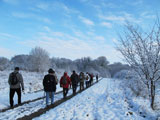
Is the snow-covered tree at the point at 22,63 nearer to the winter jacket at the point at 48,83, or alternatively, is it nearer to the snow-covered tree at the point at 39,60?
the snow-covered tree at the point at 39,60

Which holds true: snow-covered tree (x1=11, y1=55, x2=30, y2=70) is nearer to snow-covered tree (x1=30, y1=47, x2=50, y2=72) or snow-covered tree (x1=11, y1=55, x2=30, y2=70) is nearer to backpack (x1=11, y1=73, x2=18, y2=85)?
snow-covered tree (x1=30, y1=47, x2=50, y2=72)

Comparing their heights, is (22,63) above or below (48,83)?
above

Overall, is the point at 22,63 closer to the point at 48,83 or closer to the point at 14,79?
the point at 14,79

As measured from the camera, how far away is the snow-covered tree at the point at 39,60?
61.8 metres

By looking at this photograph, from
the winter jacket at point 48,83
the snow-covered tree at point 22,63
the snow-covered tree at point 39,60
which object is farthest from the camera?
the snow-covered tree at point 39,60

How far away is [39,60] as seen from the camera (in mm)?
62000

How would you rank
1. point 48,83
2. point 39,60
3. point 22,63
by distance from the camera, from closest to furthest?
point 48,83 → point 39,60 → point 22,63

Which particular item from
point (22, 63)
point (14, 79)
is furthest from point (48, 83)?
point (22, 63)

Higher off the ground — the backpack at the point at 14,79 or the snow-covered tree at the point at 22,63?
the snow-covered tree at the point at 22,63

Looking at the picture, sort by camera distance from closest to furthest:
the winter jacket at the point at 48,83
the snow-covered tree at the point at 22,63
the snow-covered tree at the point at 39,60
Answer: the winter jacket at the point at 48,83 < the snow-covered tree at the point at 22,63 < the snow-covered tree at the point at 39,60

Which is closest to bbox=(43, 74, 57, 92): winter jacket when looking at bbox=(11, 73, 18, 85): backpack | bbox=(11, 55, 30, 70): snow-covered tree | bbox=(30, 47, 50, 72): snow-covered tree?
bbox=(11, 73, 18, 85): backpack

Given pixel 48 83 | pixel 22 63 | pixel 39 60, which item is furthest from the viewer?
pixel 22 63

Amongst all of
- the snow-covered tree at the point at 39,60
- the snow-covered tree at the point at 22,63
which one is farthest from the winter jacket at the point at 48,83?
the snow-covered tree at the point at 39,60

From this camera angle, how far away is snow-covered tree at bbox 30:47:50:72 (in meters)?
61.8
